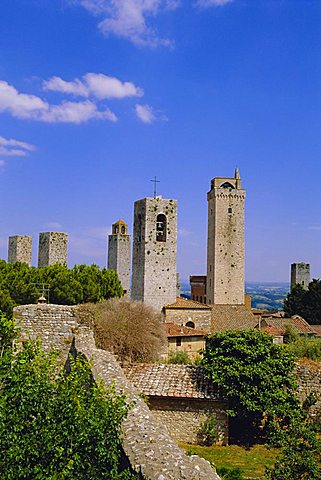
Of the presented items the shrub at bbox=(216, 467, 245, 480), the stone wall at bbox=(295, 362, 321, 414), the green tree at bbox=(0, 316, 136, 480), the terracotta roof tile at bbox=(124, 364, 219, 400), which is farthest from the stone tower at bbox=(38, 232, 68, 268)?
the green tree at bbox=(0, 316, 136, 480)

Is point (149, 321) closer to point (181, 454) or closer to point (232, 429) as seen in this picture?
point (232, 429)

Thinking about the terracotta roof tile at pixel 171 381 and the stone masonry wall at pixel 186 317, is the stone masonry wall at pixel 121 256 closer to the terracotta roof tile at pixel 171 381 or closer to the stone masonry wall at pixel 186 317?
the stone masonry wall at pixel 186 317

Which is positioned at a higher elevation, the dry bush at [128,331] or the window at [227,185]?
the window at [227,185]

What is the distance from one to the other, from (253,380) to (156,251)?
953 inches

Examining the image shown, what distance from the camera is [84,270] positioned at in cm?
2903

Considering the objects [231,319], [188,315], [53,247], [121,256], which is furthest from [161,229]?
[231,319]

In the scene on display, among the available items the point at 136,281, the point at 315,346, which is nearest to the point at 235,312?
the point at 136,281

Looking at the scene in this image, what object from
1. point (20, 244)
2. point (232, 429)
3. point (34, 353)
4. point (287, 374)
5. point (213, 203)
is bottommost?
point (232, 429)

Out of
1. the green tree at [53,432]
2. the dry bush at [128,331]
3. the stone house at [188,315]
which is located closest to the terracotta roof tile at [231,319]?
the stone house at [188,315]

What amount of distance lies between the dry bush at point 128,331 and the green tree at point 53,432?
6113mm

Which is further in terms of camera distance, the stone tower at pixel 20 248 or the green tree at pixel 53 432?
the stone tower at pixel 20 248

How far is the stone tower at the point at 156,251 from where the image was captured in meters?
36.7

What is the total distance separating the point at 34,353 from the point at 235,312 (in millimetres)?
38243

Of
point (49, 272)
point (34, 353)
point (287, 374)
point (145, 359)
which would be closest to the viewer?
point (34, 353)
